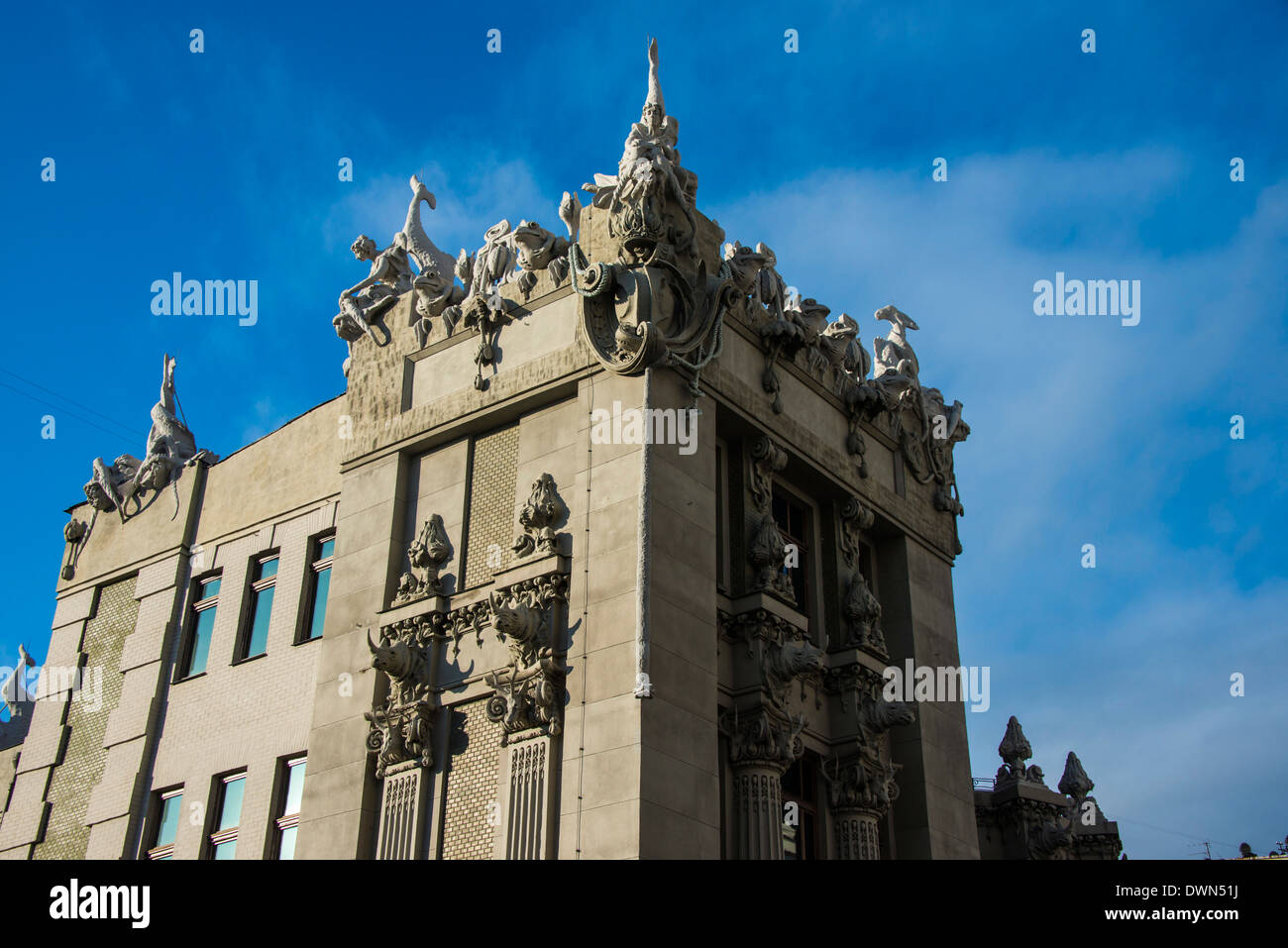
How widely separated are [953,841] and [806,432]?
316 inches

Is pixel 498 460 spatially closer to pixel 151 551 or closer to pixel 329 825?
pixel 329 825

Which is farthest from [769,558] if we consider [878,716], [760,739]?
[878,716]

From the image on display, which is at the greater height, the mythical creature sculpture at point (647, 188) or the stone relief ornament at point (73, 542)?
the mythical creature sculpture at point (647, 188)

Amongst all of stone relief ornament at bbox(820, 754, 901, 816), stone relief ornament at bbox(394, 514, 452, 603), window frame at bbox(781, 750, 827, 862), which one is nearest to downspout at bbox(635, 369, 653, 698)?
window frame at bbox(781, 750, 827, 862)

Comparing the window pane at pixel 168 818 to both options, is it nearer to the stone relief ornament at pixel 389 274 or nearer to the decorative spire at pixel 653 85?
the stone relief ornament at pixel 389 274

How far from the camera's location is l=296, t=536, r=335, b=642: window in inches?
1152

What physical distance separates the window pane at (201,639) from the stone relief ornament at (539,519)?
9402 mm

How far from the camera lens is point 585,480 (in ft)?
80.9

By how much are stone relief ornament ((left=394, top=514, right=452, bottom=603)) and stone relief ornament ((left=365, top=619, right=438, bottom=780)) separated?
2.25 feet

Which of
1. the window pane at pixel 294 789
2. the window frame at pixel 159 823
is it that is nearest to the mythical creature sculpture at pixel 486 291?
the window pane at pixel 294 789

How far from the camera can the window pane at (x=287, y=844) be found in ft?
88.5

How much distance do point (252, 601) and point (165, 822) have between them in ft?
15.0

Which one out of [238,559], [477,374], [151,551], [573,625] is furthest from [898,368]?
[151,551]

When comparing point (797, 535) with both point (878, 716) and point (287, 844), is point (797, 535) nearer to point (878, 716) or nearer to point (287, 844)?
point (878, 716)
